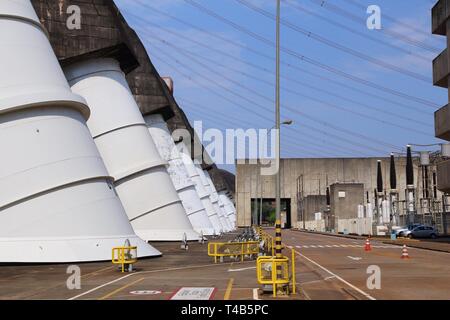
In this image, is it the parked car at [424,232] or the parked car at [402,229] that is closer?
the parked car at [424,232]

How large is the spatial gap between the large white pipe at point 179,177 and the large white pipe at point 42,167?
3625 cm

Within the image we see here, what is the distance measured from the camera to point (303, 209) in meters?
128

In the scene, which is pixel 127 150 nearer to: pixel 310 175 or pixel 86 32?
pixel 86 32

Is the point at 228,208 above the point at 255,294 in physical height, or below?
above

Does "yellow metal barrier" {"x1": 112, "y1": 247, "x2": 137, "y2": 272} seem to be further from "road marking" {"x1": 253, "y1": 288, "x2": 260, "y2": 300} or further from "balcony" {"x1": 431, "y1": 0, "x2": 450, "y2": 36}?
"balcony" {"x1": 431, "y1": 0, "x2": 450, "y2": 36}

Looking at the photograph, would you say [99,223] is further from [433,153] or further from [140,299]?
[433,153]

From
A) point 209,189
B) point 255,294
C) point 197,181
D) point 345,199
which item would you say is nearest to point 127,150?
point 255,294

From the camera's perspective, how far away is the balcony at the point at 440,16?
4940 cm

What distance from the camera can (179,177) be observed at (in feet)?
225

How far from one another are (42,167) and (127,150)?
16.9m

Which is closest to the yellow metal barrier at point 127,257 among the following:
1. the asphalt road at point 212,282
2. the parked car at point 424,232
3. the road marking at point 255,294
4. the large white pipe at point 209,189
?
the asphalt road at point 212,282

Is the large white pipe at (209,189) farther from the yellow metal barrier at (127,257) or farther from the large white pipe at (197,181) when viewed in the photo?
the yellow metal barrier at (127,257)

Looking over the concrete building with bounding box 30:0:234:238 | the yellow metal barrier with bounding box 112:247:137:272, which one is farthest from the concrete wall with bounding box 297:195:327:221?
the yellow metal barrier with bounding box 112:247:137:272

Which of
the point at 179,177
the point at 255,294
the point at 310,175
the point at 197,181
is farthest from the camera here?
the point at 310,175
